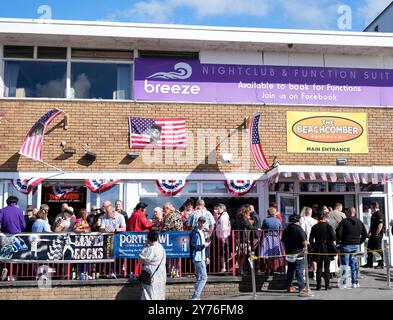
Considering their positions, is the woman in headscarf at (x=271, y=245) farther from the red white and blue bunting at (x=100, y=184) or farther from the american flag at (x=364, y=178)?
the red white and blue bunting at (x=100, y=184)

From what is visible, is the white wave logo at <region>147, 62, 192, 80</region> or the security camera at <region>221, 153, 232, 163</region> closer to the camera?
the security camera at <region>221, 153, 232, 163</region>

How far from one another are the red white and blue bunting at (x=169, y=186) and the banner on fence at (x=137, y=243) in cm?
297

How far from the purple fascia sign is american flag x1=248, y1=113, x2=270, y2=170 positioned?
1.07 metres

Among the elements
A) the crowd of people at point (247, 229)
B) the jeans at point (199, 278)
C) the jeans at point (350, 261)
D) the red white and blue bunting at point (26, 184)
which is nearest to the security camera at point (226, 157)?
the crowd of people at point (247, 229)

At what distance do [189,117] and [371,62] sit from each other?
224 inches

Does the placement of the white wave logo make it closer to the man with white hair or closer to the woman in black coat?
the man with white hair

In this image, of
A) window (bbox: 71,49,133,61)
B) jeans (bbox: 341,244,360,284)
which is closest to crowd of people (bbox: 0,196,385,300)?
jeans (bbox: 341,244,360,284)

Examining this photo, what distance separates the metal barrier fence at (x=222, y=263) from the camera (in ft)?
39.0

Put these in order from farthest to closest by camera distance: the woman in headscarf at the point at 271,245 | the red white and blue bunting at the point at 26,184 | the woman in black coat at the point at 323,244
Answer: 1. the red white and blue bunting at the point at 26,184
2. the woman in headscarf at the point at 271,245
3. the woman in black coat at the point at 323,244

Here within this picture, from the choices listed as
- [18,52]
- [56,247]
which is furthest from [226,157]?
[18,52]

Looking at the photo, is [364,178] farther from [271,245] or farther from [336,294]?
[336,294]

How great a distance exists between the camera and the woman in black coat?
38.0 ft

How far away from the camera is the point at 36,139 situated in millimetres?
14133

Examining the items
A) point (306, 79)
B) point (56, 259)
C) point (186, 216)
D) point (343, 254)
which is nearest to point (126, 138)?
point (186, 216)
